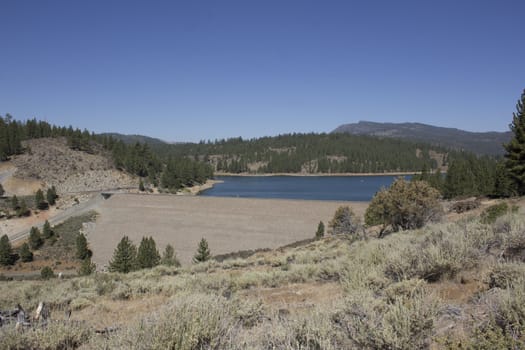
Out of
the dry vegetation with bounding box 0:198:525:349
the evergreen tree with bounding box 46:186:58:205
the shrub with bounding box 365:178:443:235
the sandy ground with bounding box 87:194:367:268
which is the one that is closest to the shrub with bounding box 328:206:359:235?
the shrub with bounding box 365:178:443:235

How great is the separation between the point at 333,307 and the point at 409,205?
604 inches

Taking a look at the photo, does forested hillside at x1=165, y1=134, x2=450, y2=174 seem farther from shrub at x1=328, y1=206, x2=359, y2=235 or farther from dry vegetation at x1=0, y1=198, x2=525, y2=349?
dry vegetation at x1=0, y1=198, x2=525, y2=349

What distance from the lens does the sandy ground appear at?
103ft

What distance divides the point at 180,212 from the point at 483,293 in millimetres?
34349

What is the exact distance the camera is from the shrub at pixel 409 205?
17547 millimetres

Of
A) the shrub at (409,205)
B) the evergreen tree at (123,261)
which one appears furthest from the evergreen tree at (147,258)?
the shrub at (409,205)

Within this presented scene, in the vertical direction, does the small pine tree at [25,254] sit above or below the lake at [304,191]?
below

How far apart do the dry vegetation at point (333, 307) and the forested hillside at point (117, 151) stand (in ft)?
191

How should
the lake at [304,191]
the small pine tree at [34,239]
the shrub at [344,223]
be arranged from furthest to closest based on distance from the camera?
the lake at [304,191] → the small pine tree at [34,239] → the shrub at [344,223]

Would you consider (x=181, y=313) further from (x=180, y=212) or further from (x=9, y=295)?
(x=180, y=212)

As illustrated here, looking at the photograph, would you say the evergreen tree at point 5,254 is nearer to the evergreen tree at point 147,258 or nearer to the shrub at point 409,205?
the evergreen tree at point 147,258

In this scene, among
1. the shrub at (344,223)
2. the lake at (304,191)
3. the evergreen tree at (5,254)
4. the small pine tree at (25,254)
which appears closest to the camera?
the shrub at (344,223)

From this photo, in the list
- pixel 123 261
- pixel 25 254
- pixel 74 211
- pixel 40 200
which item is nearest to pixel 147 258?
pixel 123 261

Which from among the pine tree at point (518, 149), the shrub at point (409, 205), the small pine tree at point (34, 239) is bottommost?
the small pine tree at point (34, 239)
